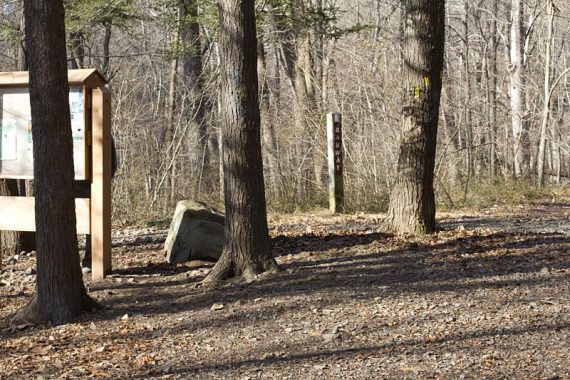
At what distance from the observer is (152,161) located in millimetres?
15625

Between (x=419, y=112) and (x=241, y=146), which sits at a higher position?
(x=419, y=112)

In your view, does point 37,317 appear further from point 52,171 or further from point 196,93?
point 196,93

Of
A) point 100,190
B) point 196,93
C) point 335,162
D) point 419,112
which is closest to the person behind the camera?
point 100,190

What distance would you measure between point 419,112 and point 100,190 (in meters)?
3.75

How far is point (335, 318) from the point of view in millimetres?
6301

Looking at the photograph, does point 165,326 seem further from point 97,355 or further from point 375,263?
point 375,263

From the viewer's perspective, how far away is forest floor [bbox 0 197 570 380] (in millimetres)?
5305

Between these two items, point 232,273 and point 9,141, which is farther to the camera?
point 9,141

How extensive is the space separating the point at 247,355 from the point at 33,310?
222 centimetres

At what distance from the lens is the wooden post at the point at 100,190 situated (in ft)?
27.8

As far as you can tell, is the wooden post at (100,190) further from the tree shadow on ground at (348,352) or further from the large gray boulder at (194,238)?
the tree shadow on ground at (348,352)

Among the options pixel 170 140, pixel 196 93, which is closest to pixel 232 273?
pixel 170 140

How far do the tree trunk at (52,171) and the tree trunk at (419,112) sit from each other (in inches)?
165

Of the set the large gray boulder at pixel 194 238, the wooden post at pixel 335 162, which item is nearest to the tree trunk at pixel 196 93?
the wooden post at pixel 335 162
